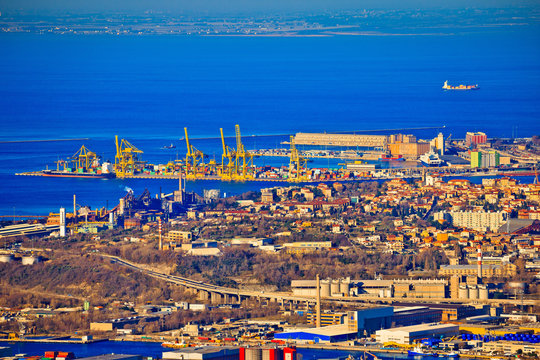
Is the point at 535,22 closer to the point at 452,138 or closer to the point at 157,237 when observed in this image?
the point at 452,138

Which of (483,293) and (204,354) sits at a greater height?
(483,293)

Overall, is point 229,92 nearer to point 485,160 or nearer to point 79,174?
point 79,174

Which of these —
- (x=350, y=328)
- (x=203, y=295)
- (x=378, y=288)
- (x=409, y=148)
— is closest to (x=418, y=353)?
(x=350, y=328)

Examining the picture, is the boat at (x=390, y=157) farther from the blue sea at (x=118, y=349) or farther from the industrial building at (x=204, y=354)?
the industrial building at (x=204, y=354)

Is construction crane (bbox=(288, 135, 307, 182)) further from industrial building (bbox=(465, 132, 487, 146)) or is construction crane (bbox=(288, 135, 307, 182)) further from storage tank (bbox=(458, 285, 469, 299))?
storage tank (bbox=(458, 285, 469, 299))

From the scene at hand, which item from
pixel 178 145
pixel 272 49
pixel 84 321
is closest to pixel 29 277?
pixel 84 321

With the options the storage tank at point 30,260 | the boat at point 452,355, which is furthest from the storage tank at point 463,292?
the storage tank at point 30,260

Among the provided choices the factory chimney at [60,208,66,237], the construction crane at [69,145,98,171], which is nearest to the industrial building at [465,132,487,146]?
the construction crane at [69,145,98,171]
